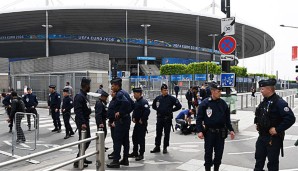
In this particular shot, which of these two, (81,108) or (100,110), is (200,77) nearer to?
(100,110)

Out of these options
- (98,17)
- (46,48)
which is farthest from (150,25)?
(46,48)

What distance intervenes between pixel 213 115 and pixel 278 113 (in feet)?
3.56

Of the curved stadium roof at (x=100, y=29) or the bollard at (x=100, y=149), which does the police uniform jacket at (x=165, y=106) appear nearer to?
the bollard at (x=100, y=149)

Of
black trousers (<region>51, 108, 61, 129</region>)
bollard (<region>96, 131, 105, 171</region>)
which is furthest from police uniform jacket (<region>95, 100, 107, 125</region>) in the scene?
black trousers (<region>51, 108, 61, 129</region>)

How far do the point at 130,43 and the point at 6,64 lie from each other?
4023cm

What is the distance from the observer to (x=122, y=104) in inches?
248

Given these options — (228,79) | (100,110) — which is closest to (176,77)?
(228,79)

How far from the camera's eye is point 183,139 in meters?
9.34

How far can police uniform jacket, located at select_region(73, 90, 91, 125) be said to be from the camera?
6.34 metres

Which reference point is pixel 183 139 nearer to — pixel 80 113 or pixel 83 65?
pixel 80 113

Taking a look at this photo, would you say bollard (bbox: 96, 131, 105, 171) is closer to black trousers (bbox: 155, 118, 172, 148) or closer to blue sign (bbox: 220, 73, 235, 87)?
black trousers (bbox: 155, 118, 172, 148)

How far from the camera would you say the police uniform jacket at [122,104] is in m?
6.29

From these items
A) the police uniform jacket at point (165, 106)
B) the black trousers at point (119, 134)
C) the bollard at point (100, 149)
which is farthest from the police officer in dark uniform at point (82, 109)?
the bollard at point (100, 149)

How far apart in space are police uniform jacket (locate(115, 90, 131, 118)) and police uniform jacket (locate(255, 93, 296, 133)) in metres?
2.75
